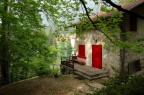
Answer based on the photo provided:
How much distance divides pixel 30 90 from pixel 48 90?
1419 millimetres

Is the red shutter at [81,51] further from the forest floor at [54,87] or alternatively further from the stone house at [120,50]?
the forest floor at [54,87]

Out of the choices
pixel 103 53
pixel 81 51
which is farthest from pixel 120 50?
pixel 81 51

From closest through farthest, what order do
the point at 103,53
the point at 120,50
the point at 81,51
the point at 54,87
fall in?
the point at 54,87 < the point at 120,50 < the point at 103,53 < the point at 81,51

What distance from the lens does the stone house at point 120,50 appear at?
17.0 meters

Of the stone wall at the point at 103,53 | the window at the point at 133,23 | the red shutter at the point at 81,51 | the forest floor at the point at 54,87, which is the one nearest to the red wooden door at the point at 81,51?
the red shutter at the point at 81,51

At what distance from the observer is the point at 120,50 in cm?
1683

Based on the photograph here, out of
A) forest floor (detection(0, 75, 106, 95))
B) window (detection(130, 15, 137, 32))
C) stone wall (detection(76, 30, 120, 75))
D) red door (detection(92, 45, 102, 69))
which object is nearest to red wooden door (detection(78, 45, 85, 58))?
stone wall (detection(76, 30, 120, 75))

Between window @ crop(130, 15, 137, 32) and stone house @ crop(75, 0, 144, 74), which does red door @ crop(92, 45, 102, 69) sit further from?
window @ crop(130, 15, 137, 32)

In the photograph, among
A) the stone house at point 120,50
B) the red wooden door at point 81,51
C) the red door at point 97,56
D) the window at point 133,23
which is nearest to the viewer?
the stone house at point 120,50

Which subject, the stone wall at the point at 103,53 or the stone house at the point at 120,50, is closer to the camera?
the stone house at the point at 120,50

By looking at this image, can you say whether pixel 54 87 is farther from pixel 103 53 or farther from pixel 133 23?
pixel 133 23

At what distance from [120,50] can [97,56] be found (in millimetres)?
3711

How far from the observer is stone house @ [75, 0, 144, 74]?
16984 millimetres

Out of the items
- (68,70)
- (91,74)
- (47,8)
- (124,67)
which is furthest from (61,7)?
(68,70)
